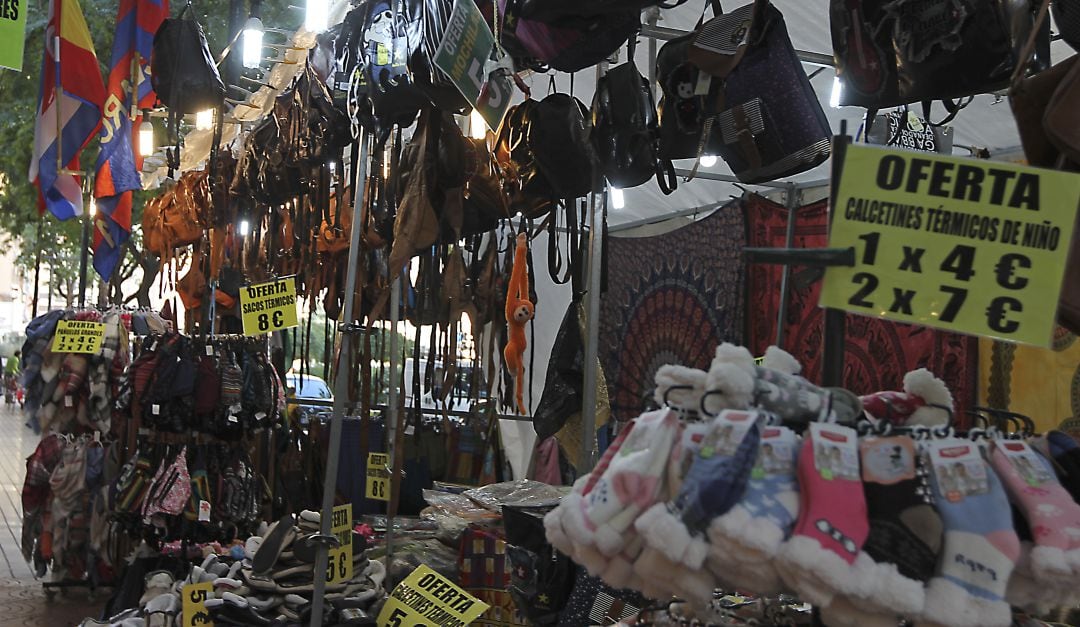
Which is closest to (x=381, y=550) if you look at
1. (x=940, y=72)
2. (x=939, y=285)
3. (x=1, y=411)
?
(x=940, y=72)

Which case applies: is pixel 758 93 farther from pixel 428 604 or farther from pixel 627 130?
pixel 428 604

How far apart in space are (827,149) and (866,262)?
0.98 metres

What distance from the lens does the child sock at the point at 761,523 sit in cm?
131

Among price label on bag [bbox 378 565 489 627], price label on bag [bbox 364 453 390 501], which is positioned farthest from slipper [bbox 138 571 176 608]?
price label on bag [bbox 378 565 489 627]

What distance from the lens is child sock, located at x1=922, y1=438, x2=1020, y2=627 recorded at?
1.30m

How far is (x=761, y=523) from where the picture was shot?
4.31ft

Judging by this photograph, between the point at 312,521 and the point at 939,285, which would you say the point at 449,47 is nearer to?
the point at 939,285

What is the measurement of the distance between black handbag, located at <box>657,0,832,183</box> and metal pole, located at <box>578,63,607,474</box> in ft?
2.14

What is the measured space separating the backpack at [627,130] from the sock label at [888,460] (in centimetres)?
147

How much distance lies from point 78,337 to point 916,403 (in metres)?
5.70

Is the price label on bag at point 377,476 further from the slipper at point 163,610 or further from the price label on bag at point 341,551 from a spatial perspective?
the slipper at point 163,610

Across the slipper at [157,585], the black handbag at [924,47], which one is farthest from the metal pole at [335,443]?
the black handbag at [924,47]

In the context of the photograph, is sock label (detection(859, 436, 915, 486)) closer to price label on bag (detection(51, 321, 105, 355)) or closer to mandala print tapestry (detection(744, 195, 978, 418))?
mandala print tapestry (detection(744, 195, 978, 418))

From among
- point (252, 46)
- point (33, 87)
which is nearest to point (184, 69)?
point (252, 46)
